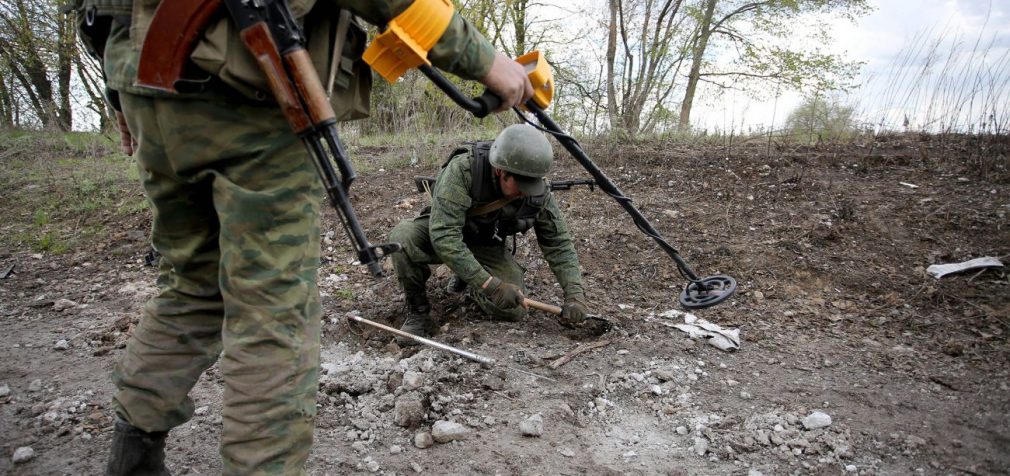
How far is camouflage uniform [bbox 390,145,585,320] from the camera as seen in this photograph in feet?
9.83

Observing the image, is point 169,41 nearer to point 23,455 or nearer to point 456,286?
point 23,455

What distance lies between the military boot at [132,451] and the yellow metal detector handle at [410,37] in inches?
46.7

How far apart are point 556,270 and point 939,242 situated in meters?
2.49

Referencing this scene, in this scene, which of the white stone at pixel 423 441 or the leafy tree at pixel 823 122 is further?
the leafy tree at pixel 823 122

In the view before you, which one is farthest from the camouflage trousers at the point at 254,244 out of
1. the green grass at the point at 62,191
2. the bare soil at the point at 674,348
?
the green grass at the point at 62,191

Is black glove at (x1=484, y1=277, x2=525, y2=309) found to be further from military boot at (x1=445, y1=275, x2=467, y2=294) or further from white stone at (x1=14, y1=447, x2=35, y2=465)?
white stone at (x1=14, y1=447, x2=35, y2=465)

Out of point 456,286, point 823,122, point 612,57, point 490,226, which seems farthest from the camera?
point 612,57

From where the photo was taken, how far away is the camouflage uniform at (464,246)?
300 centimetres

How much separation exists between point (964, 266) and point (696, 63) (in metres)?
7.44

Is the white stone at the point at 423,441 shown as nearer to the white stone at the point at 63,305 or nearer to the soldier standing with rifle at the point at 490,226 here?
the soldier standing with rifle at the point at 490,226

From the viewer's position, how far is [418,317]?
10.6 feet

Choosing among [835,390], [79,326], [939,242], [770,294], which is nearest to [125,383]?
[79,326]

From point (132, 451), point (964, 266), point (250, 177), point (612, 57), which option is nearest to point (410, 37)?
point (250, 177)

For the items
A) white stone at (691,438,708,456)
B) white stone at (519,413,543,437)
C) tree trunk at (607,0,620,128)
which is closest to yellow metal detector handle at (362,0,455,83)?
white stone at (519,413,543,437)
